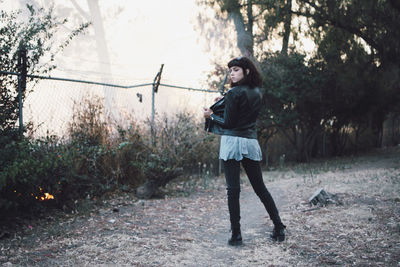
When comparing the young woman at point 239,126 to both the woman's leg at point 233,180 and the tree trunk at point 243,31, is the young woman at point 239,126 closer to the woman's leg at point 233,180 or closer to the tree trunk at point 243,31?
the woman's leg at point 233,180

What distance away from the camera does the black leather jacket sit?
3.17m

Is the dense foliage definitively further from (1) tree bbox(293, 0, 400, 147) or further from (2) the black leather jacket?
(2) the black leather jacket

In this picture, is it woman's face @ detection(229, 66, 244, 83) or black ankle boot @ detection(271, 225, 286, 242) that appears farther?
black ankle boot @ detection(271, 225, 286, 242)

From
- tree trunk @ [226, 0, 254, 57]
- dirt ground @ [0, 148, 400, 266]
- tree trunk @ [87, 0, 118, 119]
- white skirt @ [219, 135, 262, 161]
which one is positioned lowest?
dirt ground @ [0, 148, 400, 266]

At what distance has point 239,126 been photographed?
3.25 metres

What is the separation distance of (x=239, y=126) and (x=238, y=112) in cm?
13

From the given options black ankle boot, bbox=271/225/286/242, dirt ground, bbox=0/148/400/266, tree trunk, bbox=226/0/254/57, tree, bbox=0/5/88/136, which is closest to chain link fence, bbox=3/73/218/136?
tree, bbox=0/5/88/136

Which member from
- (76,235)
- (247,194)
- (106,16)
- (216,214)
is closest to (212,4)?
(247,194)

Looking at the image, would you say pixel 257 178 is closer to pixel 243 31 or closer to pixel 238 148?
pixel 238 148

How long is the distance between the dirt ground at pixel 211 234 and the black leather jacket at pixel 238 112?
1151 mm

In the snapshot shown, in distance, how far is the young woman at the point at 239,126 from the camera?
3.20 meters

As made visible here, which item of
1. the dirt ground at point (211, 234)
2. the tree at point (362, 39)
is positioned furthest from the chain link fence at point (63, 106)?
the tree at point (362, 39)

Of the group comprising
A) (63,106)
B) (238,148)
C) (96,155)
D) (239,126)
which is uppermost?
(63,106)

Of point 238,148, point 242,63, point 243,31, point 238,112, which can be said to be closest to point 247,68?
point 242,63
